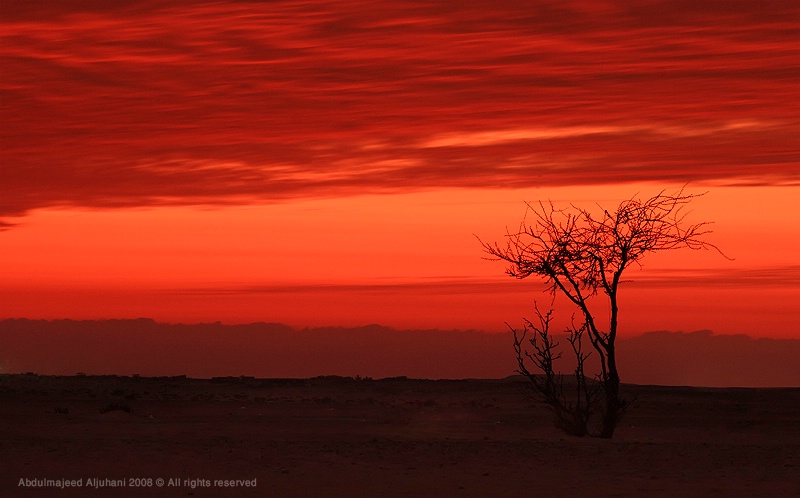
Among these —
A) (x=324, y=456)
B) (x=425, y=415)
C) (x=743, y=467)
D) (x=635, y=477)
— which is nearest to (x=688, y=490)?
(x=635, y=477)

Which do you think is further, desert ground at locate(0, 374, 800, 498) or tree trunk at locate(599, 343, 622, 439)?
tree trunk at locate(599, 343, 622, 439)

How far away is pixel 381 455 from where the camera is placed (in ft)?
67.8

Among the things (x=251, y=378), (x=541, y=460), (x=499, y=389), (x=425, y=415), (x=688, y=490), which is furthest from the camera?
(x=251, y=378)

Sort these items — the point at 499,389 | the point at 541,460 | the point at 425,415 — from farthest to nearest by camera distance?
the point at 499,389 < the point at 425,415 < the point at 541,460

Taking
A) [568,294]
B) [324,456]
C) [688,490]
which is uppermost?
[568,294]

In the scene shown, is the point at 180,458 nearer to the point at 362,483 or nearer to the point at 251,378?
the point at 362,483

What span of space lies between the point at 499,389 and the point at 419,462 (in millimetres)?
29401

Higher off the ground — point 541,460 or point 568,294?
point 568,294

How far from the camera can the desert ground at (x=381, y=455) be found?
17812 millimetres

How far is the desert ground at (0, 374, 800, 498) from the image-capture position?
17.8 metres

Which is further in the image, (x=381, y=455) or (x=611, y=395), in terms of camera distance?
(x=611, y=395)

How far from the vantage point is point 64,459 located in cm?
1927

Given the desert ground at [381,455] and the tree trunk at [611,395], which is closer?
the desert ground at [381,455]

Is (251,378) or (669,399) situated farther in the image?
(251,378)
